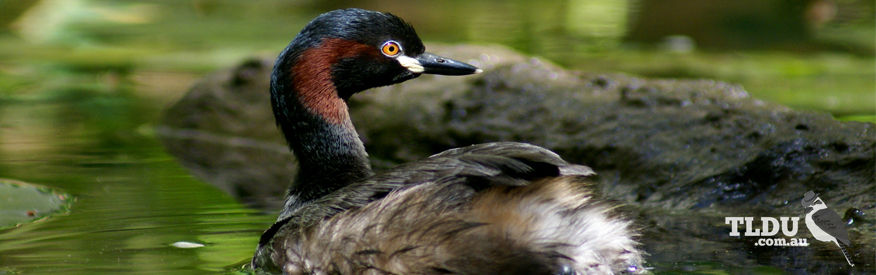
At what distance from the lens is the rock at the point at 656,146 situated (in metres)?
5.60

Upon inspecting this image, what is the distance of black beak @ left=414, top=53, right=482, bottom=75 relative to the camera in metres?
5.29

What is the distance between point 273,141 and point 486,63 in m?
1.67

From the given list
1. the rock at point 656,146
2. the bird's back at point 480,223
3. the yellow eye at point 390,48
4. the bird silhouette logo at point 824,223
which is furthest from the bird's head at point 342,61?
the bird silhouette logo at point 824,223

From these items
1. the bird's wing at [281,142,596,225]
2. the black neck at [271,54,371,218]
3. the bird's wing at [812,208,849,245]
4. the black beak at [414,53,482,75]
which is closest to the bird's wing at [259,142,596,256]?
the bird's wing at [281,142,596,225]

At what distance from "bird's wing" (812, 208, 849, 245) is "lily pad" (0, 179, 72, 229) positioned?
11.9 feet

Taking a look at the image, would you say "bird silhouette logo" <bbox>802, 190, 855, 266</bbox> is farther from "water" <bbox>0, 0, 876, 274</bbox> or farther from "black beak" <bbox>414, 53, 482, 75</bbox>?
"black beak" <bbox>414, 53, 482, 75</bbox>

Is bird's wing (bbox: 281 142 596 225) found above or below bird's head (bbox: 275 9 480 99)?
below

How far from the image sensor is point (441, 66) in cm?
533

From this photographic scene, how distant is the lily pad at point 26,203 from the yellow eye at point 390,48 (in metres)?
1.90

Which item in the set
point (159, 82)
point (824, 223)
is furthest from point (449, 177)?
point (159, 82)

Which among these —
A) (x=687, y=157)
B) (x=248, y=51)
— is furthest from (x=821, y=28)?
(x=687, y=157)

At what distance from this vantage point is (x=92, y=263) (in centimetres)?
486

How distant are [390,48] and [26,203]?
204 centimetres

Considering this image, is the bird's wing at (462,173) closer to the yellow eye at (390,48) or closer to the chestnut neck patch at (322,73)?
the chestnut neck patch at (322,73)
